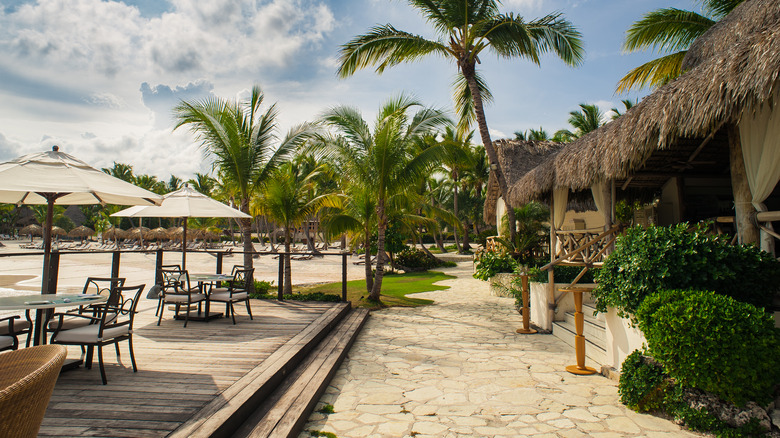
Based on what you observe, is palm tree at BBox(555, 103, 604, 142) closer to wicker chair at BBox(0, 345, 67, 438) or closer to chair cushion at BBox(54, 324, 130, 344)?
chair cushion at BBox(54, 324, 130, 344)

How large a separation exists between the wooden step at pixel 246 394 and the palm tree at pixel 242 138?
4.73 meters

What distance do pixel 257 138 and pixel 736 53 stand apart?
8.83 metres

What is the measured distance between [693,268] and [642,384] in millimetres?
1153

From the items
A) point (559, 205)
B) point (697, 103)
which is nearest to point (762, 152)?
point (697, 103)

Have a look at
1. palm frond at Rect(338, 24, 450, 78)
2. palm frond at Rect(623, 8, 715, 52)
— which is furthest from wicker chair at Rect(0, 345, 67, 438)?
palm frond at Rect(623, 8, 715, 52)

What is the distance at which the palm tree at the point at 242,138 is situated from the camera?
9367mm

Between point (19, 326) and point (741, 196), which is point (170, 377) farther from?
point (741, 196)

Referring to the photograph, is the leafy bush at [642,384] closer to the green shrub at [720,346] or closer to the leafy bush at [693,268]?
the green shrub at [720,346]

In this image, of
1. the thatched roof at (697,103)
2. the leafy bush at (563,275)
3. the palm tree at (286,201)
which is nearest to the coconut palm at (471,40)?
the leafy bush at (563,275)

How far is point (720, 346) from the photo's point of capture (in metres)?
3.08

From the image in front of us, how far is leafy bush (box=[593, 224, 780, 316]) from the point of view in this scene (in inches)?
144

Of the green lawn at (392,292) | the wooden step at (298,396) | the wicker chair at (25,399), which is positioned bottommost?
the green lawn at (392,292)

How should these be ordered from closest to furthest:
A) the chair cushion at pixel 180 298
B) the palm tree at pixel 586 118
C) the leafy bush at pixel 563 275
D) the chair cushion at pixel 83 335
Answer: the chair cushion at pixel 83 335 < the chair cushion at pixel 180 298 < the leafy bush at pixel 563 275 < the palm tree at pixel 586 118

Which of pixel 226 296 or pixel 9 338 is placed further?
pixel 226 296
